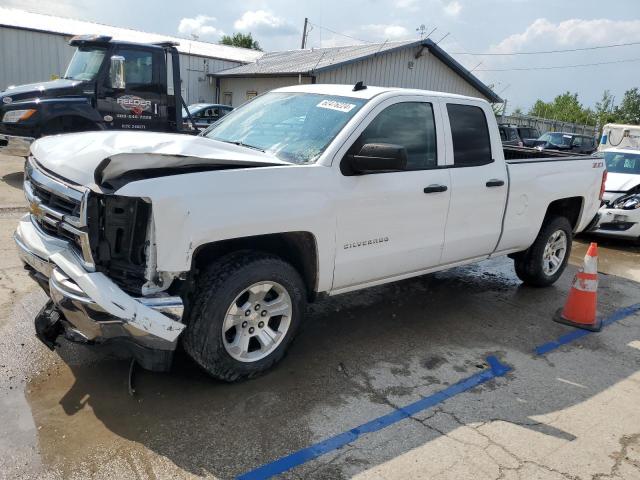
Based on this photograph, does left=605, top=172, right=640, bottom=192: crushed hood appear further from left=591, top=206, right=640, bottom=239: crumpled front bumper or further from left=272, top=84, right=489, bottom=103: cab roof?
left=272, top=84, right=489, bottom=103: cab roof

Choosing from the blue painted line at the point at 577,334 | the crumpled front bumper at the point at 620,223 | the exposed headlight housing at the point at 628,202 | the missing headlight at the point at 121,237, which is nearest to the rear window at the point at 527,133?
the exposed headlight housing at the point at 628,202

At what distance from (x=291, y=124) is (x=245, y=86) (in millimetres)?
22230

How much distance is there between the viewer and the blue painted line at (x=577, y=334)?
4.74m

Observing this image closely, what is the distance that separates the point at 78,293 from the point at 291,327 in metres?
1.43

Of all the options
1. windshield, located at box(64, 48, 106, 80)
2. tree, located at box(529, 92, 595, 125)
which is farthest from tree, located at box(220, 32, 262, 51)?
windshield, located at box(64, 48, 106, 80)

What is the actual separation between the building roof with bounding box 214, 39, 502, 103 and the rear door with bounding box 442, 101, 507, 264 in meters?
15.7

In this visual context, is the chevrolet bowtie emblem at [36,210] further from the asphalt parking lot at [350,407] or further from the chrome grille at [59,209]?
the asphalt parking lot at [350,407]

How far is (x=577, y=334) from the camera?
5.12m

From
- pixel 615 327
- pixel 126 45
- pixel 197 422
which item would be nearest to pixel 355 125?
pixel 197 422

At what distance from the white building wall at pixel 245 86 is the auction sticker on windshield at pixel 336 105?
1867 cm

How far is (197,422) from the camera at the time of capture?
3.24 metres

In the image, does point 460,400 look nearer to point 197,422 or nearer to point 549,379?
point 549,379

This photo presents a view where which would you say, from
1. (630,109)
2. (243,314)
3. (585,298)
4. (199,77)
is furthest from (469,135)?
(630,109)

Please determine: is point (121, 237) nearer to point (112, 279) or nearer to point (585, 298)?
point (112, 279)
